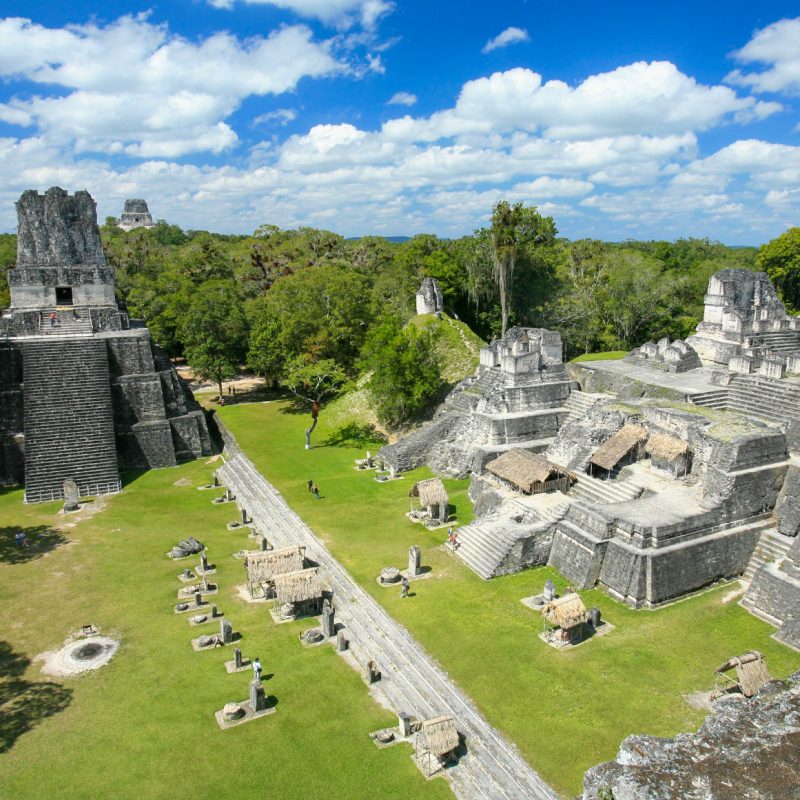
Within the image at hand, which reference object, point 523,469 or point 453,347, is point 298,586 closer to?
point 523,469

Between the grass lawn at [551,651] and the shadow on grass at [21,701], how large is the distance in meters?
7.34

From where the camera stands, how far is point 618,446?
19.7 meters

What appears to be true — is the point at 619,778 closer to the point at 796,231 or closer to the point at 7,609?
the point at 7,609

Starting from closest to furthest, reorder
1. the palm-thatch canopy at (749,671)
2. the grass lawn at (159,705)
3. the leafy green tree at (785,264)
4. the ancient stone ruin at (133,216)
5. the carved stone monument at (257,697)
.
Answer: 1. the grass lawn at (159,705)
2. the palm-thatch canopy at (749,671)
3. the carved stone monument at (257,697)
4. the leafy green tree at (785,264)
5. the ancient stone ruin at (133,216)

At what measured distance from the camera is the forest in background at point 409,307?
101 ft

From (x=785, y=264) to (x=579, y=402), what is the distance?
29.9 metres

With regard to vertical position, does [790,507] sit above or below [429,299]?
below

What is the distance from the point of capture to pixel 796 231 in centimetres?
4347

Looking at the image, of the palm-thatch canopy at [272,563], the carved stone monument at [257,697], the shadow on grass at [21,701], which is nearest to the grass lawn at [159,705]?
the shadow on grass at [21,701]

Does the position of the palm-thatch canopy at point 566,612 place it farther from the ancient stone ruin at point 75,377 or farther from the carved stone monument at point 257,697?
the ancient stone ruin at point 75,377

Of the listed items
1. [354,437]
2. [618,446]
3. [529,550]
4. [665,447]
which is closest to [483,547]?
[529,550]

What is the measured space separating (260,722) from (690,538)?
1122cm

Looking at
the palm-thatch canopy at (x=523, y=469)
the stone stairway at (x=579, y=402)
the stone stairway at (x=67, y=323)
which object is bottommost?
the palm-thatch canopy at (x=523, y=469)

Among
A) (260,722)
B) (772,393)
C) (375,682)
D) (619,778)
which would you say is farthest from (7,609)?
(772,393)
